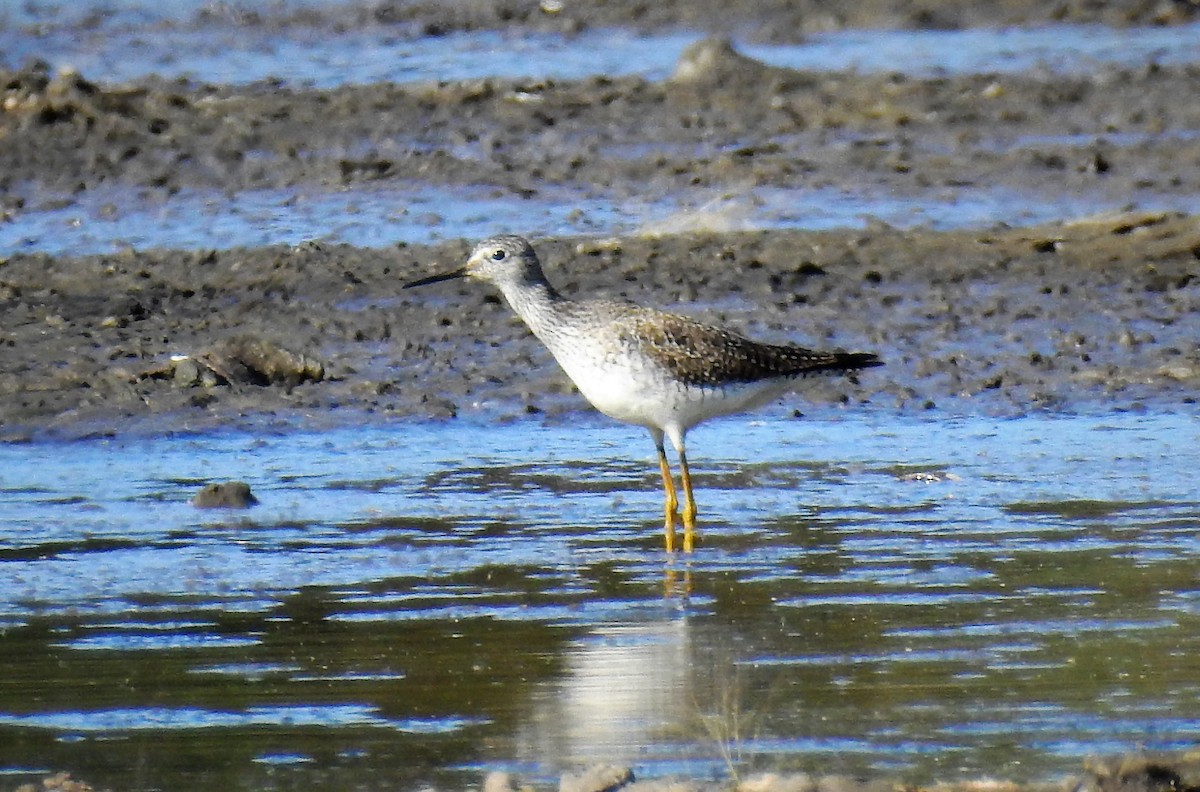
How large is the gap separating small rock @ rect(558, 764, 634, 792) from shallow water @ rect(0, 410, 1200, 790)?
246mm

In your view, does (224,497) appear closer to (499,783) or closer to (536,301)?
(536,301)

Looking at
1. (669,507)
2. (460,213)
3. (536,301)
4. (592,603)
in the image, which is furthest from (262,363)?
(592,603)

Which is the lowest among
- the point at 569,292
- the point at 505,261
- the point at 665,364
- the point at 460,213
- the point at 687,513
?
the point at 687,513

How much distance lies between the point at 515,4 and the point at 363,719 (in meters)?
18.4

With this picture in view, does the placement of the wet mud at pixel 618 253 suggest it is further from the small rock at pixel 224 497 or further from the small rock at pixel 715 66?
the small rock at pixel 224 497

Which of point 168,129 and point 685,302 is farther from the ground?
point 168,129

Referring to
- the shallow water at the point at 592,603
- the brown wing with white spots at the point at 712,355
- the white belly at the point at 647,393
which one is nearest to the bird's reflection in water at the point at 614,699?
the shallow water at the point at 592,603

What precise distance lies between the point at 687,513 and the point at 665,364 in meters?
0.69

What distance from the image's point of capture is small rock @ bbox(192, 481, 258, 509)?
8289mm

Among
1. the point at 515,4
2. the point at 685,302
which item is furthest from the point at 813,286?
the point at 515,4

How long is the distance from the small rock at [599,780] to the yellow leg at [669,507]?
289cm

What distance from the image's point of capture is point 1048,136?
629 inches

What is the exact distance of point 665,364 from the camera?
859 cm

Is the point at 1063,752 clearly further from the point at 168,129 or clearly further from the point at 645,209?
the point at 168,129
